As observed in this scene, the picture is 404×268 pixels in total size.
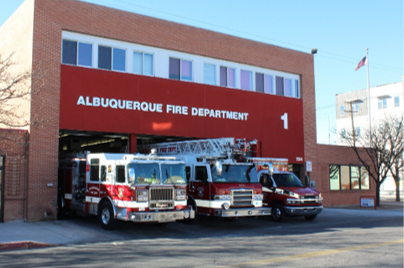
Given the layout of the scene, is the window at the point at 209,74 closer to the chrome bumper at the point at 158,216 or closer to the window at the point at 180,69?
the window at the point at 180,69

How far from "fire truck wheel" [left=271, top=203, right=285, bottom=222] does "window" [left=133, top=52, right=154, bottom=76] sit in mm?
8832

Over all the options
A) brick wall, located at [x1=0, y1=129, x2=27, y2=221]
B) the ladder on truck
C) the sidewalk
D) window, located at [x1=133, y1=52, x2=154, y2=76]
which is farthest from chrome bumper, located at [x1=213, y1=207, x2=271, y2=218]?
window, located at [x1=133, y1=52, x2=154, y2=76]

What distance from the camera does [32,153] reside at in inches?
672

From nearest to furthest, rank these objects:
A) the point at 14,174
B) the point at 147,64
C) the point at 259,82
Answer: the point at 14,174 → the point at 147,64 → the point at 259,82

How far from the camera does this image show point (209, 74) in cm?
2341

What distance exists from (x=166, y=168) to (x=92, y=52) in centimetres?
800

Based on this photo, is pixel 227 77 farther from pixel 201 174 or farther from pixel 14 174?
pixel 14 174

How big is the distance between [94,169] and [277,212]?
8058mm

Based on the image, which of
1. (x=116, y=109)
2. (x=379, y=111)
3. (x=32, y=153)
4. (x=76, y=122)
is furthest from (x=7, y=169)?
(x=379, y=111)


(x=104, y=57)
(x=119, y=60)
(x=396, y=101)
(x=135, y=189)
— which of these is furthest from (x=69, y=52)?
A: (x=396, y=101)

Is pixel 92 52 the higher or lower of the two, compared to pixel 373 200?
higher

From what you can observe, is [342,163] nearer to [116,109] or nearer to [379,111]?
[116,109]

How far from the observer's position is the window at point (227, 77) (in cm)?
2381

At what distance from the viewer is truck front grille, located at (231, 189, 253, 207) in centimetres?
1578
